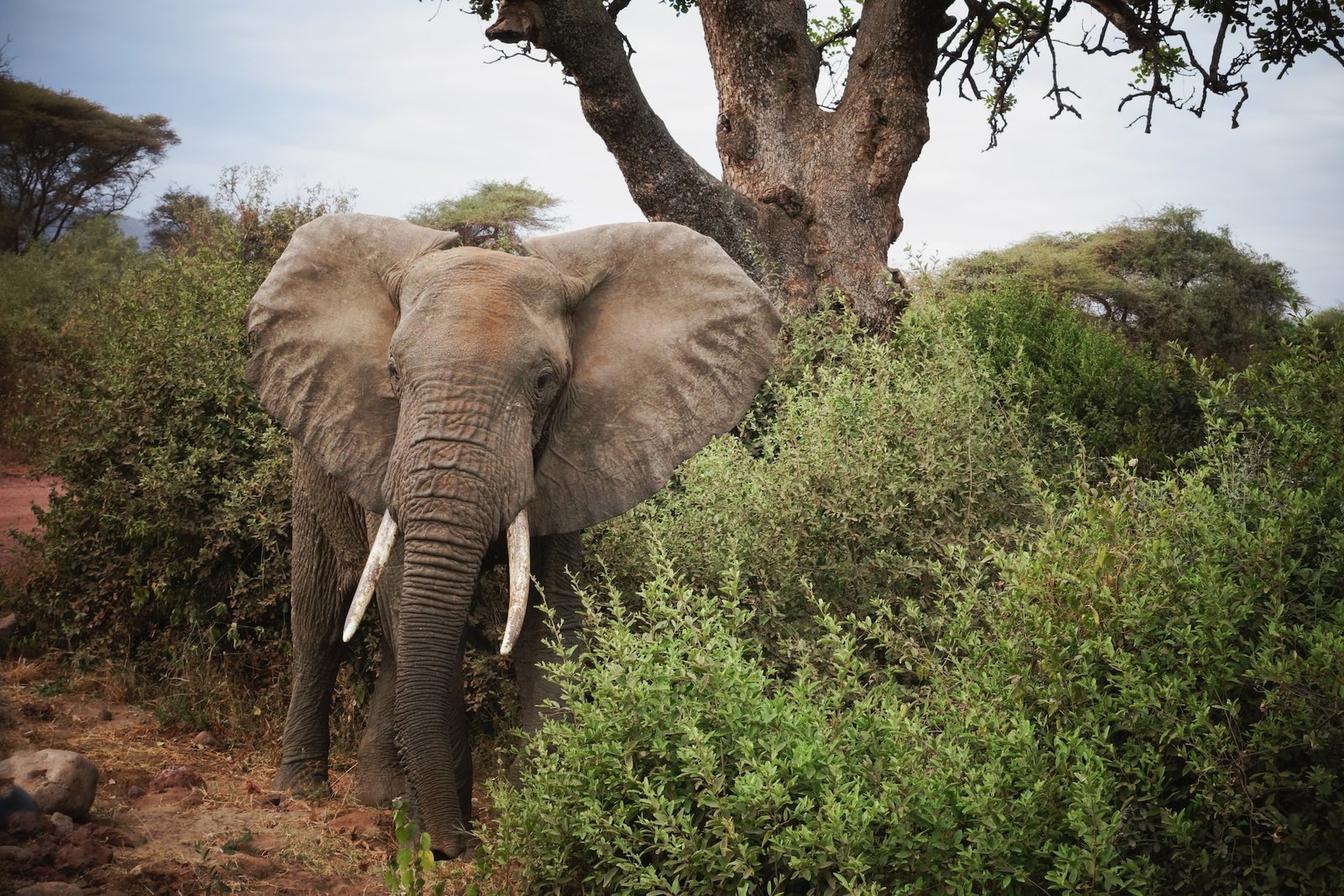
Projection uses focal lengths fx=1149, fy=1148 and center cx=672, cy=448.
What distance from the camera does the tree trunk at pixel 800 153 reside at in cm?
1030

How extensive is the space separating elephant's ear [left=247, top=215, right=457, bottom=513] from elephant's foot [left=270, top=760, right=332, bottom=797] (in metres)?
1.84

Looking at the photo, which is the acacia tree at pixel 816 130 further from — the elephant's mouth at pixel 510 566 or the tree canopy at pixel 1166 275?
the tree canopy at pixel 1166 275

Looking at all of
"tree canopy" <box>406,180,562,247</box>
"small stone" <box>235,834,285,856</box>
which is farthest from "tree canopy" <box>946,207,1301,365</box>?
"small stone" <box>235,834,285,856</box>

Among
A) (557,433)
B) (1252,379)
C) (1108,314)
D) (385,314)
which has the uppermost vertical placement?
(1108,314)

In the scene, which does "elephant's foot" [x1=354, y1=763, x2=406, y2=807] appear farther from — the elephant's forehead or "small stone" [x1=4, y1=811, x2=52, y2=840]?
the elephant's forehead

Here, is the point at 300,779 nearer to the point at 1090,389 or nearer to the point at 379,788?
the point at 379,788

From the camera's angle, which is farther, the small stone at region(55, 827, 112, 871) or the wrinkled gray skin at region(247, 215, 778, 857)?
the wrinkled gray skin at region(247, 215, 778, 857)

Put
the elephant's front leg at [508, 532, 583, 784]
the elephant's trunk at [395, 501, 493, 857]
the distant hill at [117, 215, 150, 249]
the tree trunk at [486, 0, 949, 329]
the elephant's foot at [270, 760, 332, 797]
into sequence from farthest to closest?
the distant hill at [117, 215, 150, 249] → the tree trunk at [486, 0, 949, 329] → the elephant's foot at [270, 760, 332, 797] → the elephant's front leg at [508, 532, 583, 784] → the elephant's trunk at [395, 501, 493, 857]

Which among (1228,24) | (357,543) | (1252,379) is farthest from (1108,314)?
(357,543)

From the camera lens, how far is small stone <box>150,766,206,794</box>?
5.25 metres

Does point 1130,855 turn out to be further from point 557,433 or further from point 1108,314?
point 1108,314

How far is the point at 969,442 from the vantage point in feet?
19.0

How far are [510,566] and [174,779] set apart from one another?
2.20 m

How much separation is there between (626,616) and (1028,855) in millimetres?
2834
